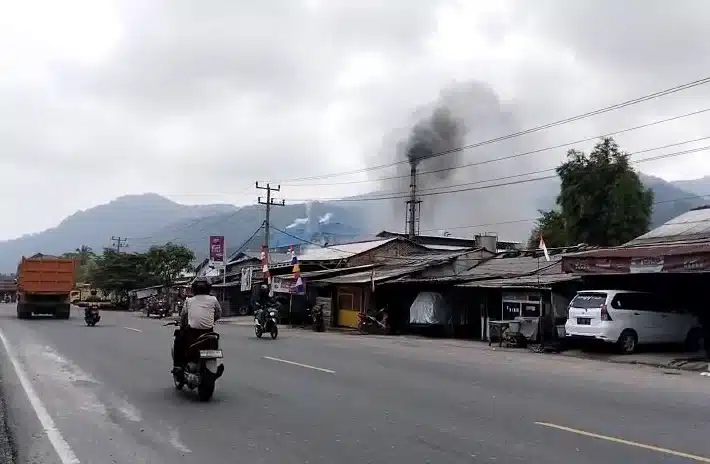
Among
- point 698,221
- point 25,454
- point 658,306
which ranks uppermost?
point 698,221

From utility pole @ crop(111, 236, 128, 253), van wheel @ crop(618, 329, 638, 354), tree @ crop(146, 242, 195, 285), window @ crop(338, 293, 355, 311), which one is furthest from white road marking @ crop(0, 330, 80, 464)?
utility pole @ crop(111, 236, 128, 253)

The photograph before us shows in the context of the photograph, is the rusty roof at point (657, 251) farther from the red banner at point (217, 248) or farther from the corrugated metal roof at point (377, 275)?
the red banner at point (217, 248)

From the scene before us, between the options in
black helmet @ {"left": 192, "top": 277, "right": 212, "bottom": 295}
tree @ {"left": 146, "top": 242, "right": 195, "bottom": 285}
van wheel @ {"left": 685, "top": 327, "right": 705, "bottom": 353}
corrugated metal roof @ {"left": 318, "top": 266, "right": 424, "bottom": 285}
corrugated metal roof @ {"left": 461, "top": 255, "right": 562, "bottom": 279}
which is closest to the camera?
black helmet @ {"left": 192, "top": 277, "right": 212, "bottom": 295}

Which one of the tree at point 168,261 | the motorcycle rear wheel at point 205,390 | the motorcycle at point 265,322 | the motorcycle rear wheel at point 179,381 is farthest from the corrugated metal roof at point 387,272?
the tree at point 168,261

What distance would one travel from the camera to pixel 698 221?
24703 millimetres

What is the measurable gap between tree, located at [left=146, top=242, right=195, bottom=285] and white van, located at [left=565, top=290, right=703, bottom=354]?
6010cm

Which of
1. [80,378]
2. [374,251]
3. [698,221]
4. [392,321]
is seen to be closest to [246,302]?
[374,251]

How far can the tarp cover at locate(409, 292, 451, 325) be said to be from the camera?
96.1ft

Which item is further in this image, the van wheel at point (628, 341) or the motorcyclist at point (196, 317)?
the van wheel at point (628, 341)

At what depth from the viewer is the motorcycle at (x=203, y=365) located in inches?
403

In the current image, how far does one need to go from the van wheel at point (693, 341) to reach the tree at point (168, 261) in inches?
2399

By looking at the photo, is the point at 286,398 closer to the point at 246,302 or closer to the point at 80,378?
the point at 80,378

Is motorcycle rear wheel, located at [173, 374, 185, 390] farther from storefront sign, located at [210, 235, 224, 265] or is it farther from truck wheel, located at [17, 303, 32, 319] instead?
storefront sign, located at [210, 235, 224, 265]

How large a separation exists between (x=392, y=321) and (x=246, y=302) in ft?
80.5
